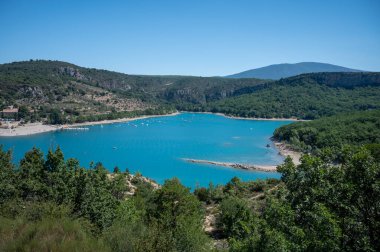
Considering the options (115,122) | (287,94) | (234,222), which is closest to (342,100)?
(287,94)

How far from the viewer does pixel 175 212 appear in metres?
17.8

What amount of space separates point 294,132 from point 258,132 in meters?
25.6

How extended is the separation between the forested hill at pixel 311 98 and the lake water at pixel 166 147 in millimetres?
29993

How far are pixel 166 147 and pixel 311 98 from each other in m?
92.4

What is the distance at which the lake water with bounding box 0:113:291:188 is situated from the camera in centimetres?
5303

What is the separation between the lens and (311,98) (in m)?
144

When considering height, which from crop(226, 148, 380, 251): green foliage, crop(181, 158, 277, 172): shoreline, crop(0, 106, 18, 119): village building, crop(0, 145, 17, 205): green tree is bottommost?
crop(181, 158, 277, 172): shoreline

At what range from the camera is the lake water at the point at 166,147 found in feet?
174

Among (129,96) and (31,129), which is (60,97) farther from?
(129,96)

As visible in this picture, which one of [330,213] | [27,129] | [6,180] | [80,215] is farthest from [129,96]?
[330,213]

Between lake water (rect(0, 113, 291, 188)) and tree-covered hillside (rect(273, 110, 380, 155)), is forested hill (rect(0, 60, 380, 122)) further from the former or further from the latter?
tree-covered hillside (rect(273, 110, 380, 155))

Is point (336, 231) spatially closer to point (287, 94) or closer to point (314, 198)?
point (314, 198)

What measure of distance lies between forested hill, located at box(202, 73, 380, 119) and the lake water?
29993mm

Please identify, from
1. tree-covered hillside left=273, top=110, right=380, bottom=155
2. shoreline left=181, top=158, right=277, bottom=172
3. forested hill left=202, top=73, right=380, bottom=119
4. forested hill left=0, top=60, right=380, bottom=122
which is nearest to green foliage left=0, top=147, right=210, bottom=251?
shoreline left=181, top=158, right=277, bottom=172
